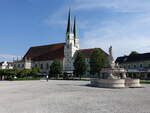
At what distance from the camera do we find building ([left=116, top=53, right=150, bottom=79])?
61825 millimetres

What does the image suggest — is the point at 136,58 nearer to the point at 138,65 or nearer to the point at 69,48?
the point at 138,65

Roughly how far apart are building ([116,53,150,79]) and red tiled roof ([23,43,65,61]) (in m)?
30.4

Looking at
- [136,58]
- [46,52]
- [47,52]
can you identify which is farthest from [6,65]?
[136,58]

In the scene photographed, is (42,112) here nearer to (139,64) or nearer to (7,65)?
(139,64)

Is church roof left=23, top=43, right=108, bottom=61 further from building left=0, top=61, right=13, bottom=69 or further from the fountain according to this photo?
the fountain

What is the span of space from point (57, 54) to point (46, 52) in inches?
345

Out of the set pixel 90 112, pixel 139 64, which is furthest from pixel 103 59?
pixel 90 112

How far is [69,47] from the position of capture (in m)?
86.9

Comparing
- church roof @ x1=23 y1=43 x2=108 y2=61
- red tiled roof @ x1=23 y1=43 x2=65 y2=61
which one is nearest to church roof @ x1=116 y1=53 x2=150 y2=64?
church roof @ x1=23 y1=43 x2=108 y2=61

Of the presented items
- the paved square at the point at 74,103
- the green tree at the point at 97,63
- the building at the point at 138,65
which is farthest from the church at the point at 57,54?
the paved square at the point at 74,103

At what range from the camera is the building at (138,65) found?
61.8 meters

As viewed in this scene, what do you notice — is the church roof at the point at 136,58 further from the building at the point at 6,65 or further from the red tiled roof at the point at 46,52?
the building at the point at 6,65

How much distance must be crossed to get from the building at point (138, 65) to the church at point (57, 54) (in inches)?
694

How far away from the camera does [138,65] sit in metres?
68.4
